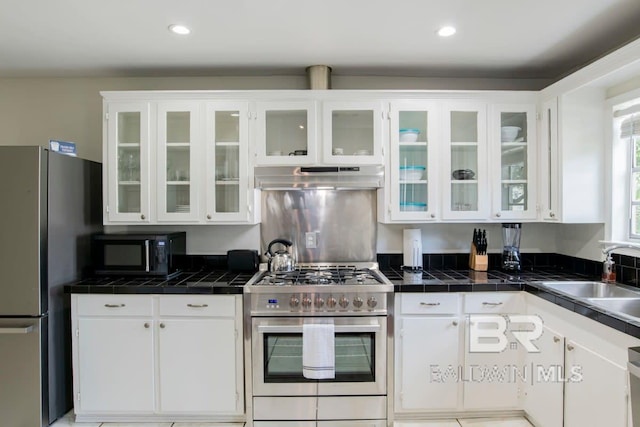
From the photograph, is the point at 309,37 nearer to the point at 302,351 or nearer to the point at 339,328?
the point at 339,328

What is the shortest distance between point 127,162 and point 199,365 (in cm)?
159

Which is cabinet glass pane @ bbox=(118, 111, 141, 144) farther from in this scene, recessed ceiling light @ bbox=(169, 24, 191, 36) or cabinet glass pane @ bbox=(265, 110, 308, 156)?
cabinet glass pane @ bbox=(265, 110, 308, 156)

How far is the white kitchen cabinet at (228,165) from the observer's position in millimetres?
2539

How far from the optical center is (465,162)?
2619mm

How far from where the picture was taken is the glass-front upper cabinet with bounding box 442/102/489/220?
8.43 feet

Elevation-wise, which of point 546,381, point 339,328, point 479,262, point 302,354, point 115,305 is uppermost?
point 479,262

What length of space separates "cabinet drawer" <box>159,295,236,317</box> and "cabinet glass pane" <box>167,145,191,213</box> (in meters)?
0.69

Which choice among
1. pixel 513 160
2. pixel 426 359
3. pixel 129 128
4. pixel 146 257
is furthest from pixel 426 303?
pixel 129 128

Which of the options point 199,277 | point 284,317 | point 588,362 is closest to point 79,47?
point 199,277

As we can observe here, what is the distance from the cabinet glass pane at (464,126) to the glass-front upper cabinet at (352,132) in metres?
0.57

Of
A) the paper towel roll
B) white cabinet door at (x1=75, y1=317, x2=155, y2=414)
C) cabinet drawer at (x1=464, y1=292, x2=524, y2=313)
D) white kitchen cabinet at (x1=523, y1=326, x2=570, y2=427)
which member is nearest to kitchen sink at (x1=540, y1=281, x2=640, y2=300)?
cabinet drawer at (x1=464, y1=292, x2=524, y2=313)

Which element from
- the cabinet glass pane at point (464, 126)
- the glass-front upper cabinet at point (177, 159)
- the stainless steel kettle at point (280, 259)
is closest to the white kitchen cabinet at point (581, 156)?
the cabinet glass pane at point (464, 126)

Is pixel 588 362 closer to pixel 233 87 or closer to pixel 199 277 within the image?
pixel 199 277

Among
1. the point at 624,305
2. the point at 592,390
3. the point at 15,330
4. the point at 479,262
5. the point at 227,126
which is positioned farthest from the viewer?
the point at 479,262
